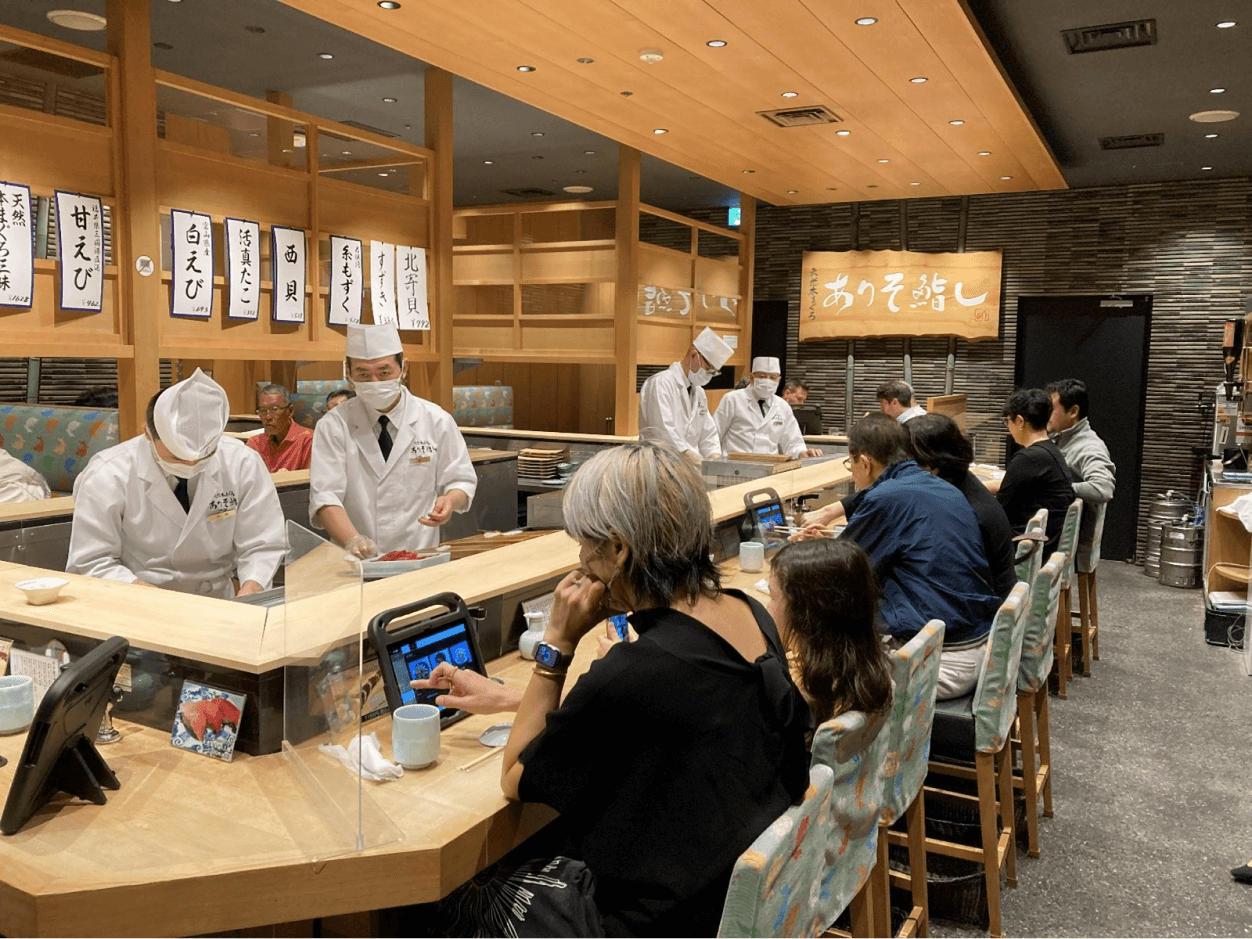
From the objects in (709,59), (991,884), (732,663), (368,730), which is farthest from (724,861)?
(709,59)

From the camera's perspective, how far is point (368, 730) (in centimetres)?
168

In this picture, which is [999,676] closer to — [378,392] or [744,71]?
[378,392]

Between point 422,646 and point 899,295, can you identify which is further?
point 899,295

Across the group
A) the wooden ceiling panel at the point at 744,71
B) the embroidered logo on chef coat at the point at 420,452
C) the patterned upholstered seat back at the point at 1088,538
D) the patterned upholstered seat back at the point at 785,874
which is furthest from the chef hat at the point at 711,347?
the patterned upholstered seat back at the point at 785,874

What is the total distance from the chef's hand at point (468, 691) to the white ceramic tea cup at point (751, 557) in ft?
5.41

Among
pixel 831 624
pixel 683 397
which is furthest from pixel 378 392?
pixel 683 397

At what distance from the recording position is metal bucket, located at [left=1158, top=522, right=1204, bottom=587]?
6750 millimetres

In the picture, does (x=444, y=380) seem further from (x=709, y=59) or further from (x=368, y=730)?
(x=368, y=730)

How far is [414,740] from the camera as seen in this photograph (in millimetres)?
1568

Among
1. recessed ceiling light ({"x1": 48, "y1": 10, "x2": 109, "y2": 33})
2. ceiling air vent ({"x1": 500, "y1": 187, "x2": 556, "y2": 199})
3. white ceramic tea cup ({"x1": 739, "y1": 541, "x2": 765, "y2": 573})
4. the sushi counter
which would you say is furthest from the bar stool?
ceiling air vent ({"x1": 500, "y1": 187, "x2": 556, "y2": 199})

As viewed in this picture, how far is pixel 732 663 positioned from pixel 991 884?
1.53 m

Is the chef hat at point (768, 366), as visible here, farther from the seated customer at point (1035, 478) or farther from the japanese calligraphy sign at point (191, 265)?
the japanese calligraphy sign at point (191, 265)

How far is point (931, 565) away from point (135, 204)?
3.23m

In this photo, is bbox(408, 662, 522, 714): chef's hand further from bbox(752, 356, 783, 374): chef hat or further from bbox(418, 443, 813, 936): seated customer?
bbox(752, 356, 783, 374): chef hat
